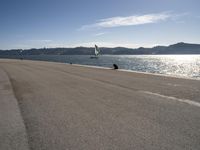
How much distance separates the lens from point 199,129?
18.7 ft

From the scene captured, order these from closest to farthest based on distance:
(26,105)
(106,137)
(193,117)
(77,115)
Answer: (106,137), (193,117), (77,115), (26,105)

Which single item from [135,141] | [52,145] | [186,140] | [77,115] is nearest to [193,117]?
[186,140]

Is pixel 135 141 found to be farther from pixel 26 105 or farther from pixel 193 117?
pixel 26 105

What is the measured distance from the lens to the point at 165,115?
23.0ft

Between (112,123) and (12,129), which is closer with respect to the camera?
(12,129)

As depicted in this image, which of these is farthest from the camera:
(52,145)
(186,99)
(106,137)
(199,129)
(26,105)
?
(186,99)

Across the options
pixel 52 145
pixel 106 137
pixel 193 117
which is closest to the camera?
pixel 52 145

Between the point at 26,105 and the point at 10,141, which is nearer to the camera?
the point at 10,141

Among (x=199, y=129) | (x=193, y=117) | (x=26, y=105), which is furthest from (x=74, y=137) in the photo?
(x=26, y=105)

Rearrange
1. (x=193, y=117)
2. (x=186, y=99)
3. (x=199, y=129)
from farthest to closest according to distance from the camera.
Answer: (x=186, y=99) → (x=193, y=117) → (x=199, y=129)

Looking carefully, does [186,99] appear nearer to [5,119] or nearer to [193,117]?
[193,117]

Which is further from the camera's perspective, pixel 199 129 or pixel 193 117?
pixel 193 117

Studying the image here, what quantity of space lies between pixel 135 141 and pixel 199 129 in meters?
1.74

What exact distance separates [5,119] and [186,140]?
481 cm
